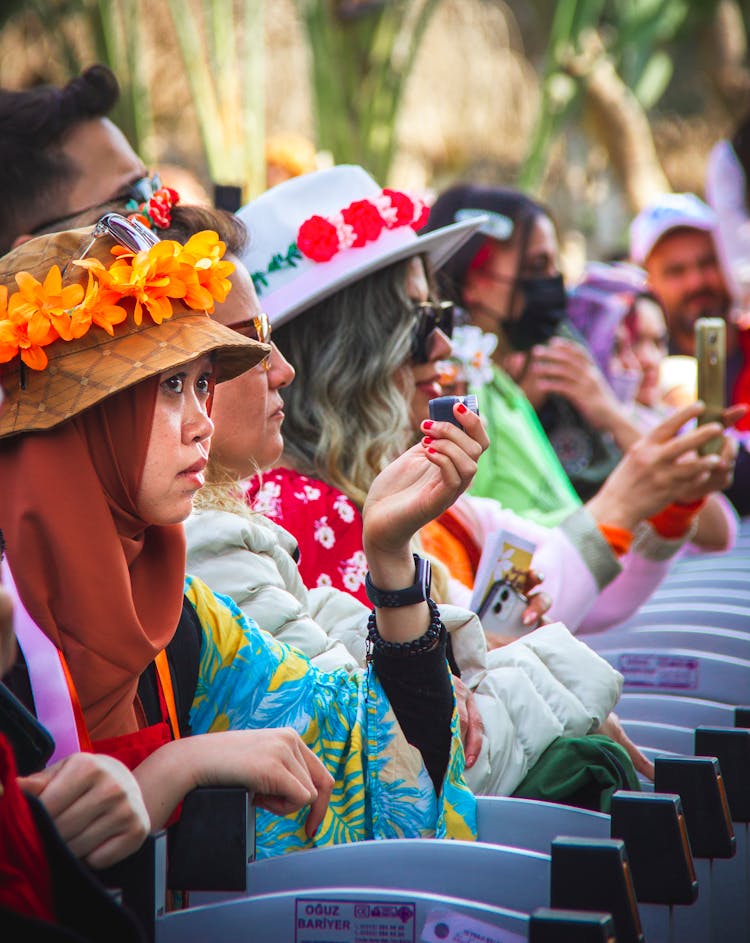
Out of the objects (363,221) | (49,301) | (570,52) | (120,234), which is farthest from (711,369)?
(570,52)

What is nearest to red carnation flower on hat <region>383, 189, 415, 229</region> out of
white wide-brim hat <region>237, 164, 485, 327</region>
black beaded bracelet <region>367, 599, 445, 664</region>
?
white wide-brim hat <region>237, 164, 485, 327</region>

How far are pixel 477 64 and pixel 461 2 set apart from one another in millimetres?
917

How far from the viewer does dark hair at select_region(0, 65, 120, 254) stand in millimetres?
3031

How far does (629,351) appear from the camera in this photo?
546cm

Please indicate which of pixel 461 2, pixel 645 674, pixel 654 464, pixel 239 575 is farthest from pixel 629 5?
pixel 239 575

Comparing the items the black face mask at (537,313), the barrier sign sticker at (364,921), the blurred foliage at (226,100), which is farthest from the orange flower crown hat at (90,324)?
the blurred foliage at (226,100)

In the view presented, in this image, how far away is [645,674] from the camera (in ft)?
9.23

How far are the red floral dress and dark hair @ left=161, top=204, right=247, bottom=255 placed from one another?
1.59 ft

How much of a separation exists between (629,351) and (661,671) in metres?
2.87

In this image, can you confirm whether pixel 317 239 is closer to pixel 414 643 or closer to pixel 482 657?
pixel 482 657

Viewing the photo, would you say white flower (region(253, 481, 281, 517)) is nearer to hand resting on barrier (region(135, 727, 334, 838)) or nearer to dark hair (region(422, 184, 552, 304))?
hand resting on barrier (region(135, 727, 334, 838))

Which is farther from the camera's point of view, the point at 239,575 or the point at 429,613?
the point at 239,575

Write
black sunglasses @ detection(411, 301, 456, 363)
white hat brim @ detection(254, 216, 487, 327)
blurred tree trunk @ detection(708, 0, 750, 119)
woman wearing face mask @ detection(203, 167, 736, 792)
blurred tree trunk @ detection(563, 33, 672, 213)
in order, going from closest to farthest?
1. woman wearing face mask @ detection(203, 167, 736, 792)
2. white hat brim @ detection(254, 216, 487, 327)
3. black sunglasses @ detection(411, 301, 456, 363)
4. blurred tree trunk @ detection(563, 33, 672, 213)
5. blurred tree trunk @ detection(708, 0, 750, 119)

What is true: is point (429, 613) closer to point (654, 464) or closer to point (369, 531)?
point (369, 531)
